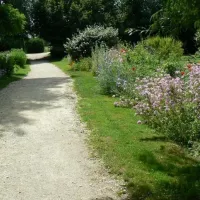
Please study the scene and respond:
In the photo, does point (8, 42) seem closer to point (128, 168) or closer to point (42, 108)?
point (42, 108)

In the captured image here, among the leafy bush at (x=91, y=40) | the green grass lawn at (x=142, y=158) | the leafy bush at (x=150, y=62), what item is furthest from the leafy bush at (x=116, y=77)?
the leafy bush at (x=91, y=40)

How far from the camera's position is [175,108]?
6852 mm

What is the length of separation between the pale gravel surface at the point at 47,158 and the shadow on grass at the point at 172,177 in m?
0.42

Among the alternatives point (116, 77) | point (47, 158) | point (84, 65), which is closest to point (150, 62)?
point (116, 77)

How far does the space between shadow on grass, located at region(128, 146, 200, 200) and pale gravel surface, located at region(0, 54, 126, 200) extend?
0.42 metres

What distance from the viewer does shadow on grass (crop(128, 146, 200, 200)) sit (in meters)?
4.43

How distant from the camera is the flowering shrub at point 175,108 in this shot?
6.52 meters

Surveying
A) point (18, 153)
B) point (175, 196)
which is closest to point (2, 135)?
point (18, 153)

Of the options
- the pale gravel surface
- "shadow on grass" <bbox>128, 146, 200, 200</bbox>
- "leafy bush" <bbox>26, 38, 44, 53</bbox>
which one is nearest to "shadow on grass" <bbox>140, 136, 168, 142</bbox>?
"shadow on grass" <bbox>128, 146, 200, 200</bbox>

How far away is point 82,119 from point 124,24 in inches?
1207

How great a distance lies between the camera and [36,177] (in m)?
5.05

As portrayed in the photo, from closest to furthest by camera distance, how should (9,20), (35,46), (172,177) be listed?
(172,177)
(9,20)
(35,46)

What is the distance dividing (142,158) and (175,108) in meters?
1.62

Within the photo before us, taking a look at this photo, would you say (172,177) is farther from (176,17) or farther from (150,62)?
(150,62)
